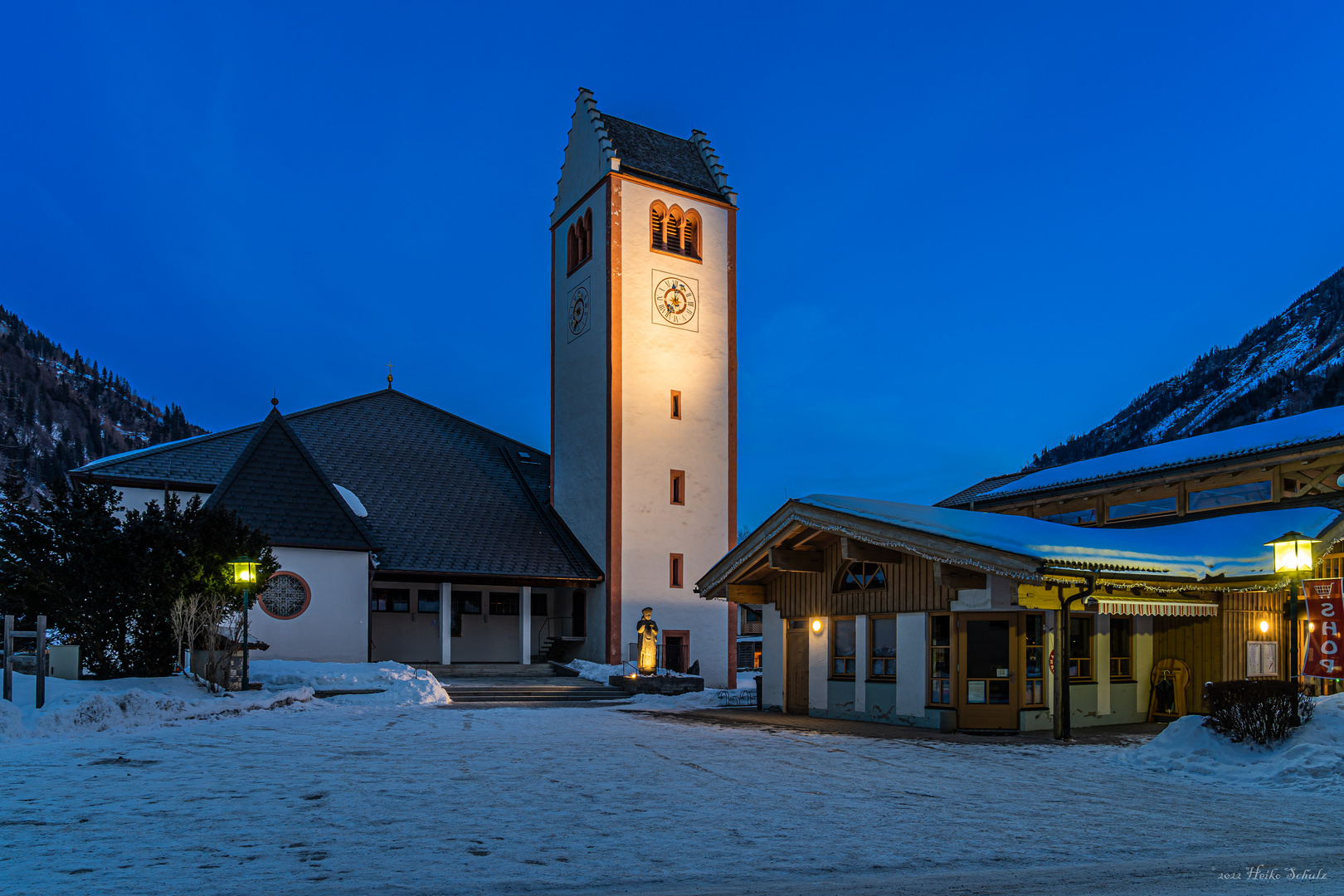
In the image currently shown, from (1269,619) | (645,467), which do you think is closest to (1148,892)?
(1269,619)

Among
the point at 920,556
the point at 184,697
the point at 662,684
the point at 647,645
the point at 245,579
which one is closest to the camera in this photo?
the point at 920,556

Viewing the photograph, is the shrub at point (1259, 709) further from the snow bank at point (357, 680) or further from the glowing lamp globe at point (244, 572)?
the glowing lamp globe at point (244, 572)

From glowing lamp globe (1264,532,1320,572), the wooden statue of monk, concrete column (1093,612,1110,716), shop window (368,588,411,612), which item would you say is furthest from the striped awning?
shop window (368,588,411,612)

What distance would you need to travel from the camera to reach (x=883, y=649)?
57.9 ft

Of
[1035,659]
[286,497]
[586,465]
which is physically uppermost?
[586,465]

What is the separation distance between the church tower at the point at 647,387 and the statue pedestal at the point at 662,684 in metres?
5.30

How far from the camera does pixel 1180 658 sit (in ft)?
57.6

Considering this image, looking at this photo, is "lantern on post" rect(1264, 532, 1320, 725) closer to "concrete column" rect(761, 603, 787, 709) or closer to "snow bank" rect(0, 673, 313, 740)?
"concrete column" rect(761, 603, 787, 709)

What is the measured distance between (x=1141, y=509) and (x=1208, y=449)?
1878 millimetres

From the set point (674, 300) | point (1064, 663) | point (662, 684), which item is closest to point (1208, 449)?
point (1064, 663)

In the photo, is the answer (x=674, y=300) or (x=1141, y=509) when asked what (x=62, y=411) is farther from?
(x=1141, y=509)

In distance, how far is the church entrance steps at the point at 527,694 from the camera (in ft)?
76.6

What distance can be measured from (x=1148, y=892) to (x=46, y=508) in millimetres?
18608

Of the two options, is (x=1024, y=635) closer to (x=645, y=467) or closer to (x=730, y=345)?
(x=645, y=467)
